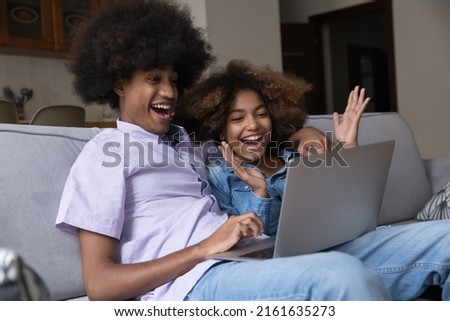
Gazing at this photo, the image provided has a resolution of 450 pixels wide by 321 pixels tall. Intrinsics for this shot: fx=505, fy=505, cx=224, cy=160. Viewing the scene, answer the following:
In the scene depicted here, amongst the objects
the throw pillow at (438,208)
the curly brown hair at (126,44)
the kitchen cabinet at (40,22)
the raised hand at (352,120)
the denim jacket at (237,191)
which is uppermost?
the kitchen cabinet at (40,22)

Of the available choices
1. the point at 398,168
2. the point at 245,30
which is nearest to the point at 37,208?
the point at 398,168

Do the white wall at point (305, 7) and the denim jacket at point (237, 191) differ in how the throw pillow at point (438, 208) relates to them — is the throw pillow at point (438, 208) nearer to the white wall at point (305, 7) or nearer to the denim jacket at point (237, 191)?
the denim jacket at point (237, 191)

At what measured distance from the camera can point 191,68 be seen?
1.45 metres

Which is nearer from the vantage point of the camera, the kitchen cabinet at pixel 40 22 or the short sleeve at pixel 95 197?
the short sleeve at pixel 95 197

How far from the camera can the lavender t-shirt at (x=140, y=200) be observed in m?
1.01

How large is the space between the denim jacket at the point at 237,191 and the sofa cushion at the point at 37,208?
376mm

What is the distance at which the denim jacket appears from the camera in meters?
1.26

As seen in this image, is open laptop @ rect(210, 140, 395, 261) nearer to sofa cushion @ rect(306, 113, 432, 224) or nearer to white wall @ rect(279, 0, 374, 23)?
sofa cushion @ rect(306, 113, 432, 224)

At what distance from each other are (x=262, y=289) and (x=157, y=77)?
0.62 metres

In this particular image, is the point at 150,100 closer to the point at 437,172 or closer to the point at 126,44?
the point at 126,44

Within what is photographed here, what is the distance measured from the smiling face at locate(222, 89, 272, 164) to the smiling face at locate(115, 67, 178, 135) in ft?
0.73

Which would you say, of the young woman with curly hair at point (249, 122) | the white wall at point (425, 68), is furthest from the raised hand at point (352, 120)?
the white wall at point (425, 68)

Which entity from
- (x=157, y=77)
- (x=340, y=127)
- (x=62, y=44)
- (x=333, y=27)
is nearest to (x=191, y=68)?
(x=157, y=77)

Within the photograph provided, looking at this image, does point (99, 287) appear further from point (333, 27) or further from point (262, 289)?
point (333, 27)
